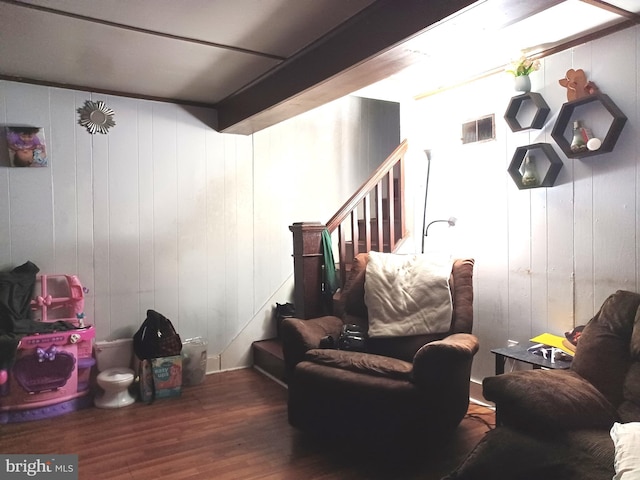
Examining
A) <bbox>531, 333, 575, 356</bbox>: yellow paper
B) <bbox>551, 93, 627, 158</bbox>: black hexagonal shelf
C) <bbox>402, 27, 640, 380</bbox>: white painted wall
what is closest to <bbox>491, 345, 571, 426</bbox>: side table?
<bbox>531, 333, 575, 356</bbox>: yellow paper

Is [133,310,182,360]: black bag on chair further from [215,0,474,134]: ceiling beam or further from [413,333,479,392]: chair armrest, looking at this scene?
[413,333,479,392]: chair armrest

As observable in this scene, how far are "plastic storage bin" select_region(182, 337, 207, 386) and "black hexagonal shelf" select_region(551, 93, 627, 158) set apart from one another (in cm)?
290

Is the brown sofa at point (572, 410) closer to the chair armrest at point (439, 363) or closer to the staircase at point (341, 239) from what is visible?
the chair armrest at point (439, 363)

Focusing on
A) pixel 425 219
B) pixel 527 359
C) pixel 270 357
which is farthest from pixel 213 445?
pixel 425 219

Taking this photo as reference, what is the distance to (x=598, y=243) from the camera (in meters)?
2.54

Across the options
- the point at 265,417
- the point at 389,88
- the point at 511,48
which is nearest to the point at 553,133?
the point at 511,48

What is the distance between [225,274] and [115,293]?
34.8 inches

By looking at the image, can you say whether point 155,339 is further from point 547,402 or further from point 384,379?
point 547,402

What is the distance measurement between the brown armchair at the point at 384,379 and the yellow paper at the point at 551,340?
387mm

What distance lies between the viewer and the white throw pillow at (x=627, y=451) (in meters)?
1.34

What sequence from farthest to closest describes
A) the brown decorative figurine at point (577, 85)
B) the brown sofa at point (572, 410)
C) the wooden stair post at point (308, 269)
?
the wooden stair post at point (308, 269)
the brown decorative figurine at point (577, 85)
the brown sofa at point (572, 410)

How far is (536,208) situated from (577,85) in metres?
0.72

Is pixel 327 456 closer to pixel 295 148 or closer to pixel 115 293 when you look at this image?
pixel 115 293

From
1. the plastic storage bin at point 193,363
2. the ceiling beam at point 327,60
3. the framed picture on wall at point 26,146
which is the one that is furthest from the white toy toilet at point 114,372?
the ceiling beam at point 327,60
